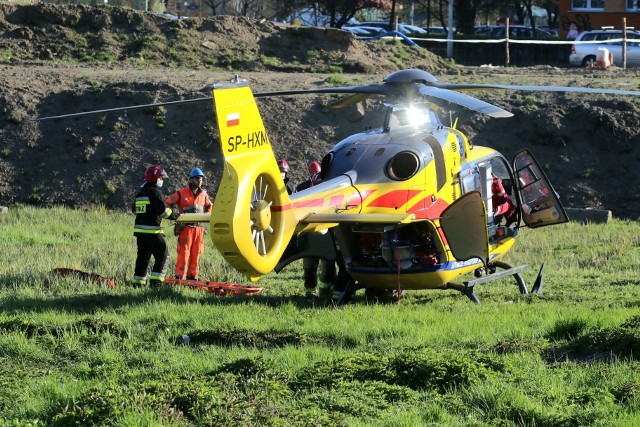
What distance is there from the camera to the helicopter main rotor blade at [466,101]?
40.5ft

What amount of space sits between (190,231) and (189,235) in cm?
9

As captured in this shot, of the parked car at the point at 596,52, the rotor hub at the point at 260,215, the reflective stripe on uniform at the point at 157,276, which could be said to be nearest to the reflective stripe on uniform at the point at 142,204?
the reflective stripe on uniform at the point at 157,276

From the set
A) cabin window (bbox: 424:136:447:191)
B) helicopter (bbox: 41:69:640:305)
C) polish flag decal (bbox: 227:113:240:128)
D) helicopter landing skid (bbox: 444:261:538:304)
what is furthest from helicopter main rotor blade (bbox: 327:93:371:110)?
polish flag decal (bbox: 227:113:240:128)

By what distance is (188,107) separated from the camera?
28.7 m

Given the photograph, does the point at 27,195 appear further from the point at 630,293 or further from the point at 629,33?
the point at 629,33

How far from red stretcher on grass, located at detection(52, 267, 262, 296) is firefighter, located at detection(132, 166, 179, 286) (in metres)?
0.31

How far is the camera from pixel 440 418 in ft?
29.6

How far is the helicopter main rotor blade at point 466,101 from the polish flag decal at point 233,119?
271cm

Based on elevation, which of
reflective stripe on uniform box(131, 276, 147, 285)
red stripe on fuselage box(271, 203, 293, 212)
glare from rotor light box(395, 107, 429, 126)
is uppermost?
glare from rotor light box(395, 107, 429, 126)

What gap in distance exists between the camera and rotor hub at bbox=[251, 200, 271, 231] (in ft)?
37.3

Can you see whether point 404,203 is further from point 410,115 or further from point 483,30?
point 483,30

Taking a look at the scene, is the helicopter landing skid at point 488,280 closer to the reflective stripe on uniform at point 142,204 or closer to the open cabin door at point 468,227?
the open cabin door at point 468,227

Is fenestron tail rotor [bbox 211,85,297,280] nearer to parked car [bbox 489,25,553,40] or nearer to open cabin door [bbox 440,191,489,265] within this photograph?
open cabin door [bbox 440,191,489,265]

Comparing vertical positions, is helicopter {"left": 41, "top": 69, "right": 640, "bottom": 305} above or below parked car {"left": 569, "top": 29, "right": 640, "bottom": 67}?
below
